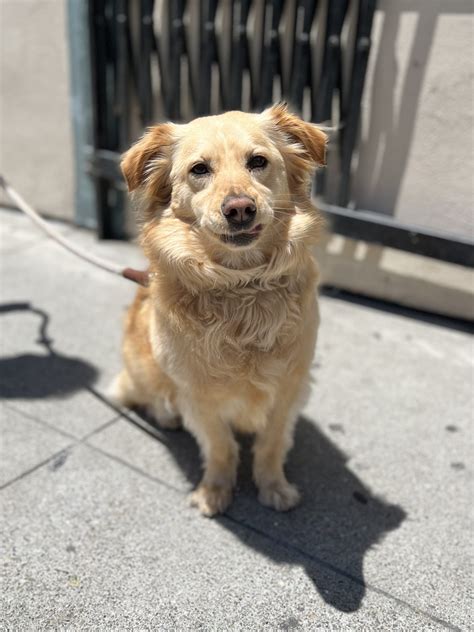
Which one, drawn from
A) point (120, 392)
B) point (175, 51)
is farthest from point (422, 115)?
point (120, 392)

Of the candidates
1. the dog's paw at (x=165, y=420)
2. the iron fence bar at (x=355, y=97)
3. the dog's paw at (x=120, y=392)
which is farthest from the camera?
the iron fence bar at (x=355, y=97)

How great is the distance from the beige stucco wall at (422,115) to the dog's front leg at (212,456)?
256 cm

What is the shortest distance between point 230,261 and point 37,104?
4.61 metres

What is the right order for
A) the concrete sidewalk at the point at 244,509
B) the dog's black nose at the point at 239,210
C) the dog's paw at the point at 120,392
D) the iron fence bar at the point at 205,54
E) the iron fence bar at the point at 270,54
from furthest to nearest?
the iron fence bar at the point at 205,54, the iron fence bar at the point at 270,54, the dog's paw at the point at 120,392, the concrete sidewalk at the point at 244,509, the dog's black nose at the point at 239,210

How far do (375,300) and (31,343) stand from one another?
2731 millimetres

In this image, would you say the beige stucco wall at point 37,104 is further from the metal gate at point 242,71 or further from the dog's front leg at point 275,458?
the dog's front leg at point 275,458

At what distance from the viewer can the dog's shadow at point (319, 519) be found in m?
2.24

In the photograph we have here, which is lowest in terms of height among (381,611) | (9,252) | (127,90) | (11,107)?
(9,252)

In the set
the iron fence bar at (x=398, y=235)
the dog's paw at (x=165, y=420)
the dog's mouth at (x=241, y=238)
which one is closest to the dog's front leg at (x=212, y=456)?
the dog's paw at (x=165, y=420)

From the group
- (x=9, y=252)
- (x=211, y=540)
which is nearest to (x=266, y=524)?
(x=211, y=540)

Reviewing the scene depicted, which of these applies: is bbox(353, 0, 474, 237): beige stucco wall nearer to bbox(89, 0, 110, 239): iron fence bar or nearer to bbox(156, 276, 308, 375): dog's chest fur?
bbox(156, 276, 308, 375): dog's chest fur

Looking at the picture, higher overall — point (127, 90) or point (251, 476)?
point (127, 90)

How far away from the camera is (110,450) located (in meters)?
2.92

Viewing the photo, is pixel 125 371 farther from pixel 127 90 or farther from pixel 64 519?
pixel 127 90
